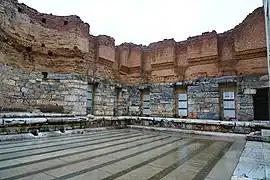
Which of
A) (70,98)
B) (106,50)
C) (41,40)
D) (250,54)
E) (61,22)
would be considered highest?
(61,22)

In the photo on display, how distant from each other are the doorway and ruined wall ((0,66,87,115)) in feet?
27.7

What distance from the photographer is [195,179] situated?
7.55 feet

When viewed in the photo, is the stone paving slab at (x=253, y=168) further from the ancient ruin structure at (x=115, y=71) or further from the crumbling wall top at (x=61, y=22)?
the crumbling wall top at (x=61, y=22)

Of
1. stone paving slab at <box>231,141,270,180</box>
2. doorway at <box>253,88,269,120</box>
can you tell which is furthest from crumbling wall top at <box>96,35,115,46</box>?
stone paving slab at <box>231,141,270,180</box>

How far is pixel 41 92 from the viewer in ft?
27.3

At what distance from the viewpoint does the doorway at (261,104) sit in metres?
8.02

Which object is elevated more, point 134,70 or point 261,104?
point 134,70

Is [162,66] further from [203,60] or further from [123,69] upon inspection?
[123,69]

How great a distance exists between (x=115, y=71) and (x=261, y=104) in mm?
8296

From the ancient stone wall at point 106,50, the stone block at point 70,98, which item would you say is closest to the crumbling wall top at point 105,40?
the ancient stone wall at point 106,50

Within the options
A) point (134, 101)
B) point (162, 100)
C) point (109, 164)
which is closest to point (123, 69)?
point (134, 101)

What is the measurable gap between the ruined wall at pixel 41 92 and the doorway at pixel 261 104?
27.7ft

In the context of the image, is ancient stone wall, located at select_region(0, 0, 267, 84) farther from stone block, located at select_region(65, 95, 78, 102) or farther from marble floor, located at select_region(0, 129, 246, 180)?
marble floor, located at select_region(0, 129, 246, 180)

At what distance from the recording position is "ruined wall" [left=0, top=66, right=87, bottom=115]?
713 cm
